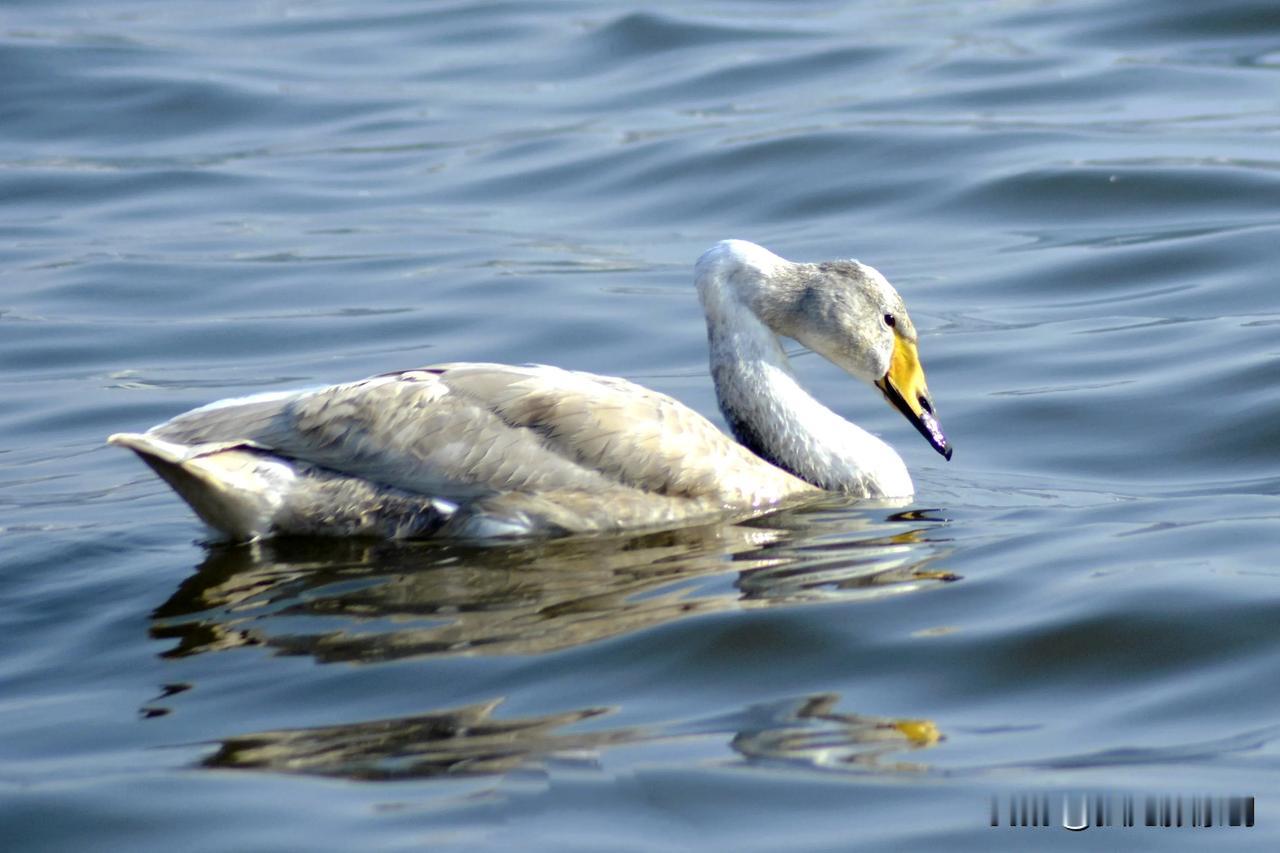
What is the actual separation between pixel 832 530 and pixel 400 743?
8.45ft

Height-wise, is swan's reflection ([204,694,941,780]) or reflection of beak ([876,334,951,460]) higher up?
reflection of beak ([876,334,951,460])

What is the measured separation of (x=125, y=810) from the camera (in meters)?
4.70

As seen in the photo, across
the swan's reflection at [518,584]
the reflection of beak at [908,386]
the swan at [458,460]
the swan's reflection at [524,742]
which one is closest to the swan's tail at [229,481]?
the swan at [458,460]

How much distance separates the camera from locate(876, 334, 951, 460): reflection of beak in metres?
8.06

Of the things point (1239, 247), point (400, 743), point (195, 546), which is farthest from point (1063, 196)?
point (400, 743)

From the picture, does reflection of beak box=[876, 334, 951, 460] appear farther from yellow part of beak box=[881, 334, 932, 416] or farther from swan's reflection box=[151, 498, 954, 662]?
swan's reflection box=[151, 498, 954, 662]

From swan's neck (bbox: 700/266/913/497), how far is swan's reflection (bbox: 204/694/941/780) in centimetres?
267

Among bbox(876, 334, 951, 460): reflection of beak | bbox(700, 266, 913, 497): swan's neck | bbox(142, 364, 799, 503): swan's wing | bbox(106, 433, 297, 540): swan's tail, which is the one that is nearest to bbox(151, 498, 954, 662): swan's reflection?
bbox(106, 433, 297, 540): swan's tail

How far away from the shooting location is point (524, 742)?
4.99m

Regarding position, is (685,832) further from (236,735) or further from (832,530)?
(832,530)

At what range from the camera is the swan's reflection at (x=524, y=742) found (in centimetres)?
486

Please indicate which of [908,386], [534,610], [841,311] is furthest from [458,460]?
[908,386]

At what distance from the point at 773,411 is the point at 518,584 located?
186 centimetres

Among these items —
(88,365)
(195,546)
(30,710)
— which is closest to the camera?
(30,710)
